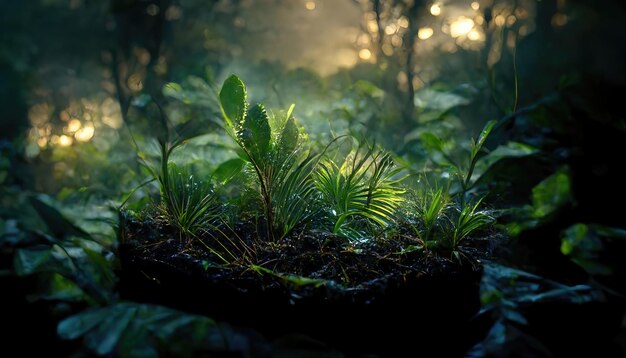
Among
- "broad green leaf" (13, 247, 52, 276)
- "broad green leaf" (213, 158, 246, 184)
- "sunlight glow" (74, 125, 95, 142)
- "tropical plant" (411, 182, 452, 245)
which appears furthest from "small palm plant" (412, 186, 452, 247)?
"sunlight glow" (74, 125, 95, 142)

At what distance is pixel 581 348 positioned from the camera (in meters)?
0.71

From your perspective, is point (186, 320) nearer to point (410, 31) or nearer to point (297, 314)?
point (297, 314)

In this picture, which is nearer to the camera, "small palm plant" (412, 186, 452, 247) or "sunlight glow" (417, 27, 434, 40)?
"small palm plant" (412, 186, 452, 247)

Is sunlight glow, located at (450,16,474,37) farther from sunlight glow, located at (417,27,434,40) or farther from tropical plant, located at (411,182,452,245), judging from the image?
tropical plant, located at (411,182,452,245)

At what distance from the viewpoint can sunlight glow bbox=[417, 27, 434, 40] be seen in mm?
1484

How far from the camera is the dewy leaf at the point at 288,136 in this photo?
732mm

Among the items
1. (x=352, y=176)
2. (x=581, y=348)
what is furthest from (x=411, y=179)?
(x=581, y=348)

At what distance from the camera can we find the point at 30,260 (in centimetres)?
83

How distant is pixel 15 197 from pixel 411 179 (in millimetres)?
1045

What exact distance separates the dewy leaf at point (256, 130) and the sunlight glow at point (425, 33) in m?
1.00

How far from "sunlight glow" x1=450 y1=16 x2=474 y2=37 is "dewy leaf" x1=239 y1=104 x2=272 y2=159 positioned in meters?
1.10

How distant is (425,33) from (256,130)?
105 centimetres

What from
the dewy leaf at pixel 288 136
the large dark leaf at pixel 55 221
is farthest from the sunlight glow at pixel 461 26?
the large dark leaf at pixel 55 221

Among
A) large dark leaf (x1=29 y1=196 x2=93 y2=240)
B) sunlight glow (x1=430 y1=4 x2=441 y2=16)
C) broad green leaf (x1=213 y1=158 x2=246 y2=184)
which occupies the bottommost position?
large dark leaf (x1=29 y1=196 x2=93 y2=240)
